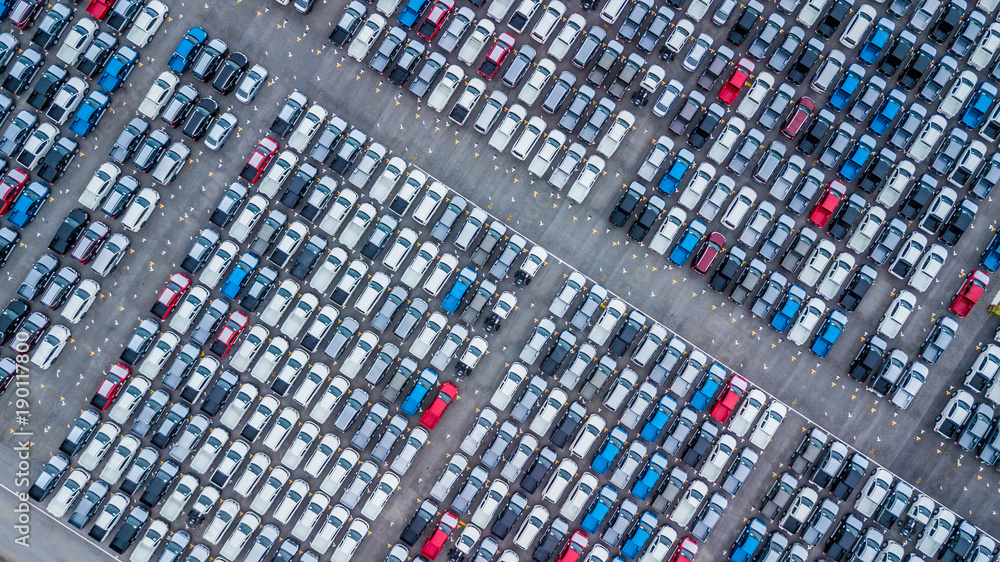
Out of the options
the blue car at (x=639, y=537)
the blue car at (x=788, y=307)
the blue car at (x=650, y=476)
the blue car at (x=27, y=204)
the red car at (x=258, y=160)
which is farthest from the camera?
the blue car at (x=650, y=476)

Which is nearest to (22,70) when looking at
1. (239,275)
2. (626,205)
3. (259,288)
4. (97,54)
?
(97,54)

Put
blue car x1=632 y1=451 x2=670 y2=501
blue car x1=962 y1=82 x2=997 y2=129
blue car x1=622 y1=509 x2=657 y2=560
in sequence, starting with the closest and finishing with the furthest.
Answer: blue car x1=622 y1=509 x2=657 y2=560 → blue car x1=632 y1=451 x2=670 y2=501 → blue car x1=962 y1=82 x2=997 y2=129

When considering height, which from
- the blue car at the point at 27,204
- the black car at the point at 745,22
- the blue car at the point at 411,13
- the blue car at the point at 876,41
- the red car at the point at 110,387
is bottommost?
the red car at the point at 110,387

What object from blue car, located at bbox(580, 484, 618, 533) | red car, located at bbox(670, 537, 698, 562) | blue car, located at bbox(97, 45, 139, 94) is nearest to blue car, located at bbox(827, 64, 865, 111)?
blue car, located at bbox(580, 484, 618, 533)

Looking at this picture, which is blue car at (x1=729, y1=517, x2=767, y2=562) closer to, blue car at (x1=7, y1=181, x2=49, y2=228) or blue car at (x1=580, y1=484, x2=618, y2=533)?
blue car at (x1=580, y1=484, x2=618, y2=533)

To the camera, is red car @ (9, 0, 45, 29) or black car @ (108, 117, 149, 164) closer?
black car @ (108, 117, 149, 164)

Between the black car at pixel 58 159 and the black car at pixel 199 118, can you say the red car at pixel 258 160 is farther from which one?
the black car at pixel 58 159

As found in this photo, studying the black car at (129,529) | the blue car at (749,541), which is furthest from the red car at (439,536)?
the blue car at (749,541)
